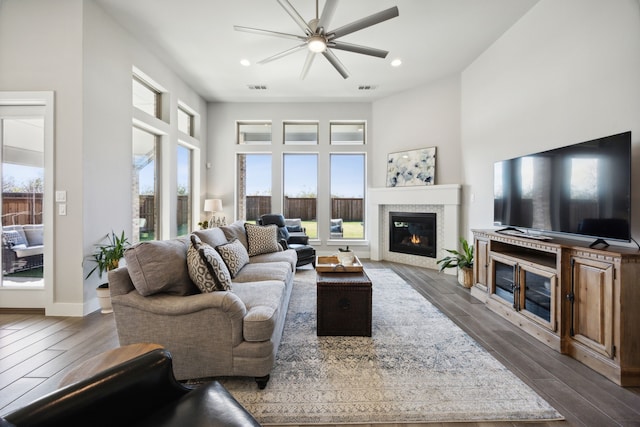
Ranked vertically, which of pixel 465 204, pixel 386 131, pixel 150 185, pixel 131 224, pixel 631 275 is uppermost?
pixel 386 131

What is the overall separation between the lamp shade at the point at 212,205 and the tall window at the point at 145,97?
5.97 feet

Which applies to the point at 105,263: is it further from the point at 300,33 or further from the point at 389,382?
the point at 300,33

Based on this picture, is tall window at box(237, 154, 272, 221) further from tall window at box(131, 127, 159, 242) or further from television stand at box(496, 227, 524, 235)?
television stand at box(496, 227, 524, 235)

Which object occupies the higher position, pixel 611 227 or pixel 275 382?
pixel 611 227

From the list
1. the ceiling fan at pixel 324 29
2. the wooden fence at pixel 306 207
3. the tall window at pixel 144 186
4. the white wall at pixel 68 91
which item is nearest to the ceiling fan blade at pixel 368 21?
the ceiling fan at pixel 324 29

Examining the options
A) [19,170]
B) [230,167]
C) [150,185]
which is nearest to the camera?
[19,170]

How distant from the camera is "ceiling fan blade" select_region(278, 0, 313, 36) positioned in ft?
7.69

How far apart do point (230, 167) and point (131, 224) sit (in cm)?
271

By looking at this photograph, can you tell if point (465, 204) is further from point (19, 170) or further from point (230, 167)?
point (19, 170)

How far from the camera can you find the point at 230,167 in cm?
600

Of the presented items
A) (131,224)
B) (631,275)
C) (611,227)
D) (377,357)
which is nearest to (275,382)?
(377,357)

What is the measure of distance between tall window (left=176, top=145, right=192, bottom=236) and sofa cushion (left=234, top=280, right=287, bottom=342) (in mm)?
3445

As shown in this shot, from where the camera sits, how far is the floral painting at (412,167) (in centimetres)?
495

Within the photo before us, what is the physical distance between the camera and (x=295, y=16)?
8.40 feet
